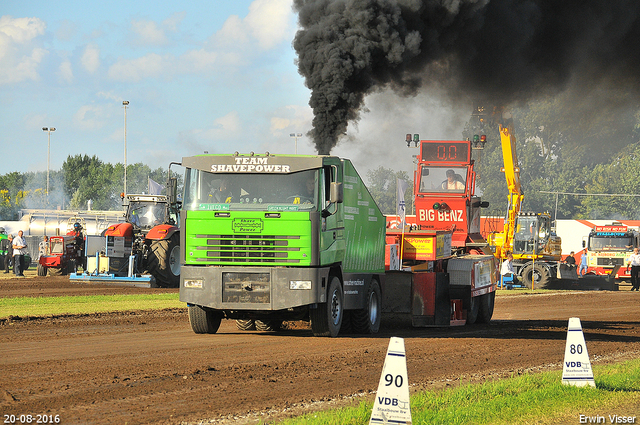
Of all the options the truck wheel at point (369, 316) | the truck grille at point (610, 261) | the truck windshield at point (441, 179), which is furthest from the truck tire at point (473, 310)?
the truck grille at point (610, 261)

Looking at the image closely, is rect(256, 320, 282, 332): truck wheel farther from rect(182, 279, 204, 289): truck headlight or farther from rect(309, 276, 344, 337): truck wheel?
rect(182, 279, 204, 289): truck headlight

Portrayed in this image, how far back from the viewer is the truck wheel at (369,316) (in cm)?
1352

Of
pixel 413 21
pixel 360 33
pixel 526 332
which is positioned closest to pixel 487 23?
pixel 413 21

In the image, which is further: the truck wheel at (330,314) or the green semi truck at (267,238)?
the truck wheel at (330,314)

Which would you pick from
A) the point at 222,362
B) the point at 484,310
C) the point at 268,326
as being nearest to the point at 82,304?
the point at 268,326

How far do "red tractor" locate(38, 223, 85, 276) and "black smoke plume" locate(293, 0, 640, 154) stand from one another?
17565mm

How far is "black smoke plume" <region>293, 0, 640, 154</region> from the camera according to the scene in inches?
576

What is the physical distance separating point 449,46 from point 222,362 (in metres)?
8.75

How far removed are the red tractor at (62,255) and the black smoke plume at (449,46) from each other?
1756 cm

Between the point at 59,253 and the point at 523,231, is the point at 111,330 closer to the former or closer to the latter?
the point at 59,253

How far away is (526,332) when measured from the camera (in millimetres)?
14742

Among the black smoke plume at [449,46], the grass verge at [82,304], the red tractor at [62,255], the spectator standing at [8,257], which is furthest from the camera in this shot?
the spectator standing at [8,257]

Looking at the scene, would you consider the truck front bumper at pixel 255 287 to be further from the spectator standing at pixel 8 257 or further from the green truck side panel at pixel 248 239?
the spectator standing at pixel 8 257

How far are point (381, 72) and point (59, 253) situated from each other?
61.6 feet
